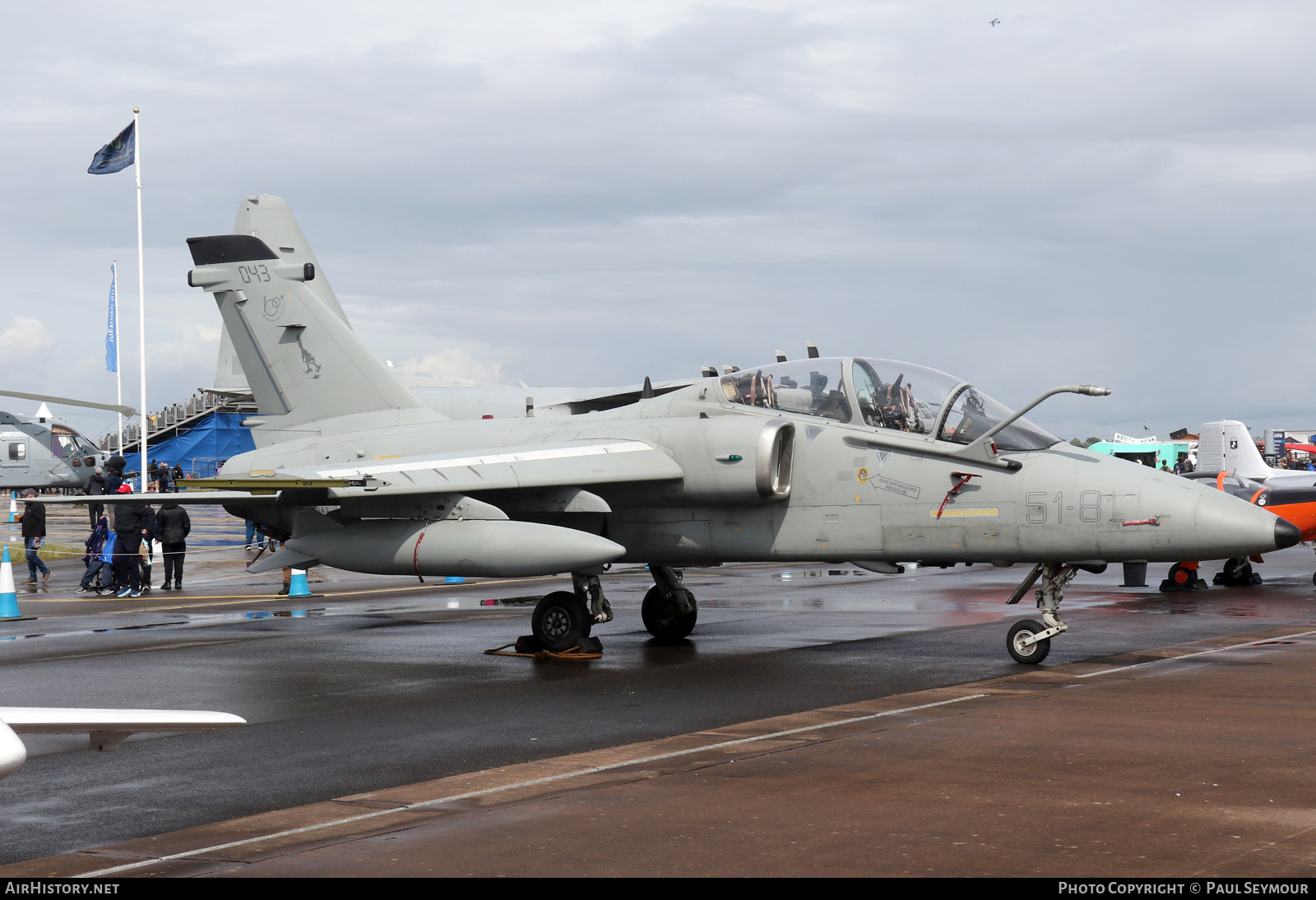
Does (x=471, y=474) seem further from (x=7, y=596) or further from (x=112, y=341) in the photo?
(x=112, y=341)

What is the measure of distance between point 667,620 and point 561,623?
1.78m

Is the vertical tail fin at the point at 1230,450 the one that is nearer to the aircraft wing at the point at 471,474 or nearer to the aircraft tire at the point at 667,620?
the aircraft tire at the point at 667,620

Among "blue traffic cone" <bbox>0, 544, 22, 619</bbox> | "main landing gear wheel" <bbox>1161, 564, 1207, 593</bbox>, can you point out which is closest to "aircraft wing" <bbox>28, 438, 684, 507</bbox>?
"blue traffic cone" <bbox>0, 544, 22, 619</bbox>

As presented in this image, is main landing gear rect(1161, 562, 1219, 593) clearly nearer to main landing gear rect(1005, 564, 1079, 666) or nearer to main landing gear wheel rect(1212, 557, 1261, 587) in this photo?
main landing gear wheel rect(1212, 557, 1261, 587)

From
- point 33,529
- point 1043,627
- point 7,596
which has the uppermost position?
point 33,529

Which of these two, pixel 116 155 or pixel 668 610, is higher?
pixel 116 155

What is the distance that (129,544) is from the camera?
21.0 metres

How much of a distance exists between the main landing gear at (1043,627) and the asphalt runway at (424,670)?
244mm

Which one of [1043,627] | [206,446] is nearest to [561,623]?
[1043,627]

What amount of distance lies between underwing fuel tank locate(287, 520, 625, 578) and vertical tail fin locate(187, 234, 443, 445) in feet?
8.51

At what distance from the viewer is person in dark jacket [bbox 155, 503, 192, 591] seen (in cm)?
2195

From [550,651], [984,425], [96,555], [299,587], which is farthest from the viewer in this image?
[96,555]

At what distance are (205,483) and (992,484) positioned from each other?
7.44 meters
